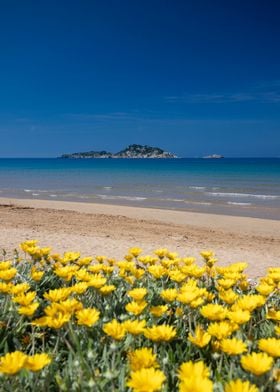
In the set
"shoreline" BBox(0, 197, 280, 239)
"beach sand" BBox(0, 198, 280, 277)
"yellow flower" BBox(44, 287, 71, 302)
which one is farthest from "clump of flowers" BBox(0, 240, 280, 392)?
"shoreline" BBox(0, 197, 280, 239)

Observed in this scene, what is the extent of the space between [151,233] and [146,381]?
11076 mm

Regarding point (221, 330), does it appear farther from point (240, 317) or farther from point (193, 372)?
point (193, 372)

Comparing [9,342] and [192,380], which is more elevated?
[192,380]

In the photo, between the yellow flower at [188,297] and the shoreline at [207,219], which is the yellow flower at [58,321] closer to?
the yellow flower at [188,297]

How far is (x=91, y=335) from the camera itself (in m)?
2.30

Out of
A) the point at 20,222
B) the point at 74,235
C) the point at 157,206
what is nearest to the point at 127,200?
the point at 157,206

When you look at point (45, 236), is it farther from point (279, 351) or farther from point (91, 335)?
point (279, 351)

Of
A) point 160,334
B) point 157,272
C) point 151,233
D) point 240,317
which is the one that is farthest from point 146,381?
point 151,233

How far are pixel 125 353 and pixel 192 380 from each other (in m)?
0.91


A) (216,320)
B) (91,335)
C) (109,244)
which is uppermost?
(216,320)

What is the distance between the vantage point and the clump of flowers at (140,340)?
1552 mm

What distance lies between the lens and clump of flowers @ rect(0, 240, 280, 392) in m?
1.55

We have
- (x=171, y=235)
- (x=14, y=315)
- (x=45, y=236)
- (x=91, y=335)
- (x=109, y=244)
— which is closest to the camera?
(x=91, y=335)

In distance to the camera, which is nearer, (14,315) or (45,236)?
(14,315)
